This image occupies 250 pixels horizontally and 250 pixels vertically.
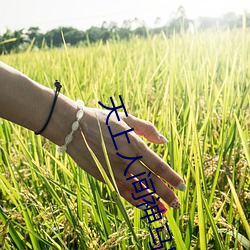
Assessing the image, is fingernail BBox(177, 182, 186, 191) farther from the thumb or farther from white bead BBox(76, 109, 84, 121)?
white bead BBox(76, 109, 84, 121)

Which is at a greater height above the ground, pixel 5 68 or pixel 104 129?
pixel 5 68

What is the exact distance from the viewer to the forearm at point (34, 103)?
0.77m

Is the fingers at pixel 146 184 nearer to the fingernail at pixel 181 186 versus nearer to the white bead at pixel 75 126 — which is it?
the fingernail at pixel 181 186

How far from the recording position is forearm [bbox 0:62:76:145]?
0.77 metres

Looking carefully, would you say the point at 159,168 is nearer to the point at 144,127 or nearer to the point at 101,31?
the point at 144,127

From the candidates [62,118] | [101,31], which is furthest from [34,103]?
[101,31]

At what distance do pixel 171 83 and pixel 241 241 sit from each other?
398 mm

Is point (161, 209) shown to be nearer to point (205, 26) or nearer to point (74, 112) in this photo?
point (74, 112)

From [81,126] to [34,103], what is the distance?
0.10m

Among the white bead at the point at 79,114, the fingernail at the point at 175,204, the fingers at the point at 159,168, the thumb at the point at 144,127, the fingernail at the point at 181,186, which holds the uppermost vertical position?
the white bead at the point at 79,114

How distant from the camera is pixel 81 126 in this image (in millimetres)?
769

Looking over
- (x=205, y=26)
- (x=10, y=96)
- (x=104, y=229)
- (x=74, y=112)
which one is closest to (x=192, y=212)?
(x=104, y=229)

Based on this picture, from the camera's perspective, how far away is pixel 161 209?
718 mm

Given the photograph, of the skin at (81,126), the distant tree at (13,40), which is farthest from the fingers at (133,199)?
the distant tree at (13,40)
